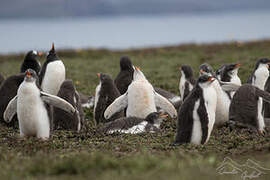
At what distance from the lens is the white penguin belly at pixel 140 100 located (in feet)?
36.0

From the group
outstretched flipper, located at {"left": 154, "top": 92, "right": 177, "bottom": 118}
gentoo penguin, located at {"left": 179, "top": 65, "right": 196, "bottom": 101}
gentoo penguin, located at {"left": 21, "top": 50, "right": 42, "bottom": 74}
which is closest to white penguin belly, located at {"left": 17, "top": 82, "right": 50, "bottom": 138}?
outstretched flipper, located at {"left": 154, "top": 92, "right": 177, "bottom": 118}

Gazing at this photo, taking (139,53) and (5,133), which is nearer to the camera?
(5,133)

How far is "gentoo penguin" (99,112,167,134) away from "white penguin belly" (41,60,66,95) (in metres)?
3.28

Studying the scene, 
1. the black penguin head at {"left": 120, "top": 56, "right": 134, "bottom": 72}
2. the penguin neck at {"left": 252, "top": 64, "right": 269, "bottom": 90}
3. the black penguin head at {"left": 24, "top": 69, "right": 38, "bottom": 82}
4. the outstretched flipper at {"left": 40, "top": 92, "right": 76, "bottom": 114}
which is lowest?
the outstretched flipper at {"left": 40, "top": 92, "right": 76, "bottom": 114}

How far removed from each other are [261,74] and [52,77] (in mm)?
5221

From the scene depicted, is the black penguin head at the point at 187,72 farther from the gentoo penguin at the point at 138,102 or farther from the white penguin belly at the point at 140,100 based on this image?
the white penguin belly at the point at 140,100

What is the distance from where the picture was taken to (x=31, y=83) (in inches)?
348

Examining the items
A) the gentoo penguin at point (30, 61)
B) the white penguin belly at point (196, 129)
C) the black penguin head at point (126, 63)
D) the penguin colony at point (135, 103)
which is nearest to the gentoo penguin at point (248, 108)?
the penguin colony at point (135, 103)

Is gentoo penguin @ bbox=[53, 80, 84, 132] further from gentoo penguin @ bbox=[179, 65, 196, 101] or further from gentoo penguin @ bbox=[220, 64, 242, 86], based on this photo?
gentoo penguin @ bbox=[220, 64, 242, 86]

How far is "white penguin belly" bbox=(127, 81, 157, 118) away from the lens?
11.0 m

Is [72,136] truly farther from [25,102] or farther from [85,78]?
[85,78]

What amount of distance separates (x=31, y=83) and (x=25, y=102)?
0.36m

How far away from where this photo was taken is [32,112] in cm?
878

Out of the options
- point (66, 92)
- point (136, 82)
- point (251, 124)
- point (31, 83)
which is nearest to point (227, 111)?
point (251, 124)
